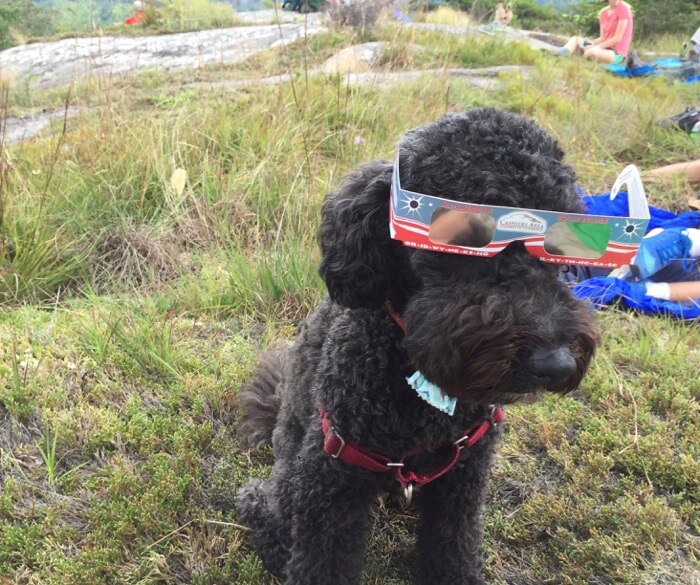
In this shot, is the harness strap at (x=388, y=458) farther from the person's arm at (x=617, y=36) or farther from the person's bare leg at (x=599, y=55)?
the person's arm at (x=617, y=36)

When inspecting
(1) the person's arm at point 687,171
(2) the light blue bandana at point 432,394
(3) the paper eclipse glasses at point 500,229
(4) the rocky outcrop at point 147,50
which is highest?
(3) the paper eclipse glasses at point 500,229

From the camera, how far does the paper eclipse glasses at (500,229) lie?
4.55 ft

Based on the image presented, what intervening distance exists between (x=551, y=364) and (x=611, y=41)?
1254 centimetres

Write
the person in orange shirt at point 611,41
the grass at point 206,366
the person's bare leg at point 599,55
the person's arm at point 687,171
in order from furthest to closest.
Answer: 1. the person in orange shirt at point 611,41
2. the person's bare leg at point 599,55
3. the person's arm at point 687,171
4. the grass at point 206,366

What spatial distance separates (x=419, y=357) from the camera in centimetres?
154

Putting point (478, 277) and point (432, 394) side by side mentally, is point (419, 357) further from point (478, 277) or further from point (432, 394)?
point (478, 277)

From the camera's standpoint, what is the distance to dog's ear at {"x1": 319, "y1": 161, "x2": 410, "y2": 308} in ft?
5.46

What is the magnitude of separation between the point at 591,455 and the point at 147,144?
3.76 meters

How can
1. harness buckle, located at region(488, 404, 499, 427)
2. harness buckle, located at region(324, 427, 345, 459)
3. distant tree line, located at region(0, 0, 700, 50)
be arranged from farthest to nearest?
distant tree line, located at region(0, 0, 700, 50) → harness buckle, located at region(488, 404, 499, 427) → harness buckle, located at region(324, 427, 345, 459)

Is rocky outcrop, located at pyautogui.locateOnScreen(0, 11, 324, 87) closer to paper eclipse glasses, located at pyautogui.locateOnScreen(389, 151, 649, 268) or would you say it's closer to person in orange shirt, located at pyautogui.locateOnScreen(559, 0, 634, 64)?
person in orange shirt, located at pyautogui.locateOnScreen(559, 0, 634, 64)

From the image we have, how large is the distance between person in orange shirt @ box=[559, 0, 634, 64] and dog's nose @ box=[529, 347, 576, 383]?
1155cm

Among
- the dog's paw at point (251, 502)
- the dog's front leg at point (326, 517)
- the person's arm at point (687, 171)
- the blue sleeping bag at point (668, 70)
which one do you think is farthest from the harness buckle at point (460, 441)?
the blue sleeping bag at point (668, 70)

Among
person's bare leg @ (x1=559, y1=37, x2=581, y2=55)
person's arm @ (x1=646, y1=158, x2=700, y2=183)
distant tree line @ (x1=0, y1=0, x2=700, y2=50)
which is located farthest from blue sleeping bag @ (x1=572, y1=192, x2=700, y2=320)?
distant tree line @ (x1=0, y1=0, x2=700, y2=50)

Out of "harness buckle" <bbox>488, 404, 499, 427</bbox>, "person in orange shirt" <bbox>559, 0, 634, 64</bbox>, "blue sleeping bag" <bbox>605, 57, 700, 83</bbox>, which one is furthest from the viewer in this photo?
"person in orange shirt" <bbox>559, 0, 634, 64</bbox>
